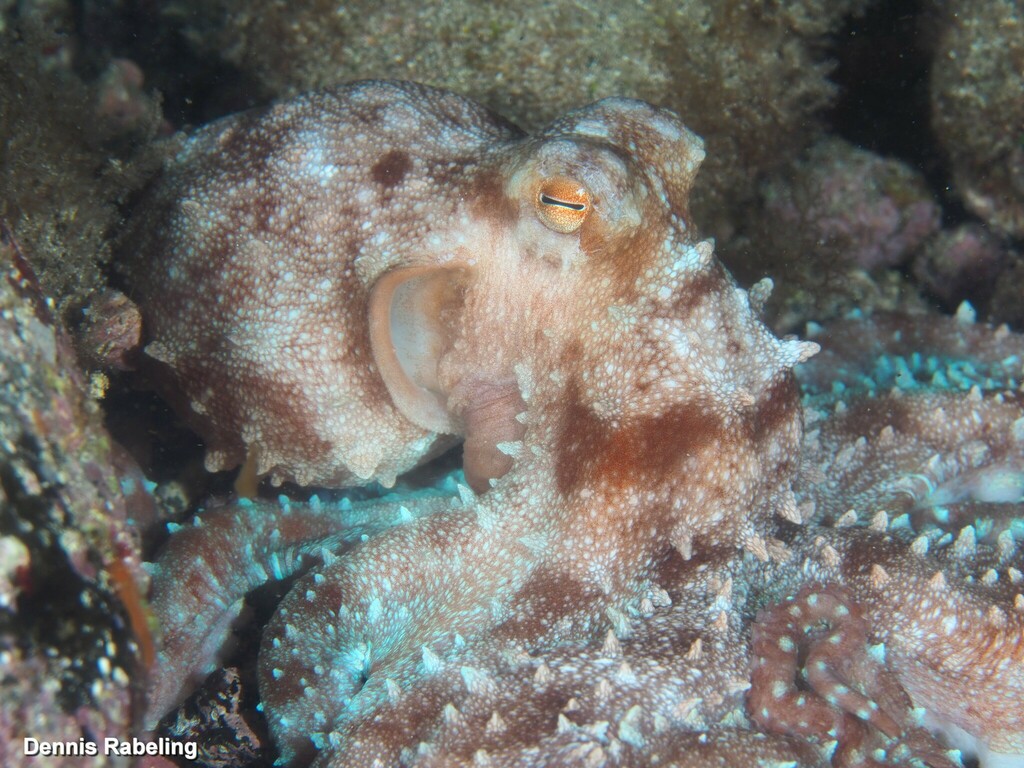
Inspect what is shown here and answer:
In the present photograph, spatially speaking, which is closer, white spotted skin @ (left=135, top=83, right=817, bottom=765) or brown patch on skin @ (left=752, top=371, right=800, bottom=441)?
white spotted skin @ (left=135, top=83, right=817, bottom=765)

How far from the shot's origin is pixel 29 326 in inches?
75.2

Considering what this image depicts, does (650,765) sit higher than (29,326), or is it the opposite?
(29,326)

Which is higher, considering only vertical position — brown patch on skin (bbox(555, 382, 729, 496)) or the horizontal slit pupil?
the horizontal slit pupil

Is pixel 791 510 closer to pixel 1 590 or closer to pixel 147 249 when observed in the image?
pixel 1 590

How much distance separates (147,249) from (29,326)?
197 centimetres

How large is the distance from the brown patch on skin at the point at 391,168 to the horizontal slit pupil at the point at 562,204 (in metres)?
0.74

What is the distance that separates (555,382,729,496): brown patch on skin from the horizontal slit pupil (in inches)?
32.9

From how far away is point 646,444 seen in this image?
125 inches

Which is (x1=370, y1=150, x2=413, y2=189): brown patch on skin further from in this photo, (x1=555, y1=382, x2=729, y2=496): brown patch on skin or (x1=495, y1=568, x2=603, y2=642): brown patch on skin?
(x1=495, y1=568, x2=603, y2=642): brown patch on skin

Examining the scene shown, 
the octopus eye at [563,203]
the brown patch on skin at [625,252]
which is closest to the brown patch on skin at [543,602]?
the brown patch on skin at [625,252]

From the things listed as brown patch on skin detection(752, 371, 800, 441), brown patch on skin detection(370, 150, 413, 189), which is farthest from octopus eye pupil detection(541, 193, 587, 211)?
brown patch on skin detection(752, 371, 800, 441)

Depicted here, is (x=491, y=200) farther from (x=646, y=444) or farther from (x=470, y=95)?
(x=470, y=95)

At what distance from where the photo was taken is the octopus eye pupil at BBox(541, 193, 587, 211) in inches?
120

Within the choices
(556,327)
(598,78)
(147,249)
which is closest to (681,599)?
(556,327)
